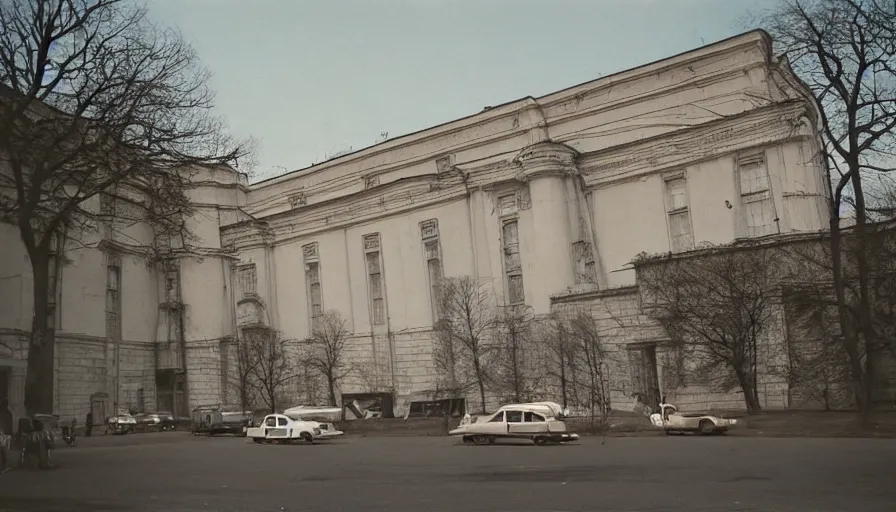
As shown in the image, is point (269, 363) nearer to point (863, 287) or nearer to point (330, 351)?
point (330, 351)

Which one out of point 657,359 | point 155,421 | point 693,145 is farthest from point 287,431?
point 693,145

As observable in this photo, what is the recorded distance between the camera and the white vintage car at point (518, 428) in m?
27.5

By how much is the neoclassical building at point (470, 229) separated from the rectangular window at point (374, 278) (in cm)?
14

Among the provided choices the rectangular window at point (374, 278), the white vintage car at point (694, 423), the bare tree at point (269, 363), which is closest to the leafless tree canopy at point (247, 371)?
the bare tree at point (269, 363)

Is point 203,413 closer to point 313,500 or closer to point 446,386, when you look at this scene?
point 446,386

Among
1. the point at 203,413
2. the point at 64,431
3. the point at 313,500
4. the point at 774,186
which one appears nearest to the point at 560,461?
the point at 313,500

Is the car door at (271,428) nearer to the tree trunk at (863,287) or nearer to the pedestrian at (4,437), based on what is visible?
the pedestrian at (4,437)

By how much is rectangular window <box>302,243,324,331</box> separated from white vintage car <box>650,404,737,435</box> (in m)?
33.1

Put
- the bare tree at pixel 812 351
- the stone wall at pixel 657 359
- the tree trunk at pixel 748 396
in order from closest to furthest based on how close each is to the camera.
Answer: the bare tree at pixel 812 351, the tree trunk at pixel 748 396, the stone wall at pixel 657 359

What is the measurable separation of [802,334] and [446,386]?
69.8ft

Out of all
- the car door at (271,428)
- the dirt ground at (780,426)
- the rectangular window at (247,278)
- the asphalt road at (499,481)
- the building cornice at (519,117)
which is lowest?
the dirt ground at (780,426)

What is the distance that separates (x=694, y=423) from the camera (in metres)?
29.2

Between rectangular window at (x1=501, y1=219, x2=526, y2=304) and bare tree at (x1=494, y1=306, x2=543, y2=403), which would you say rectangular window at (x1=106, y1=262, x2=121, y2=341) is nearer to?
bare tree at (x1=494, y1=306, x2=543, y2=403)

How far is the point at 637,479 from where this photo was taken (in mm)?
14898
